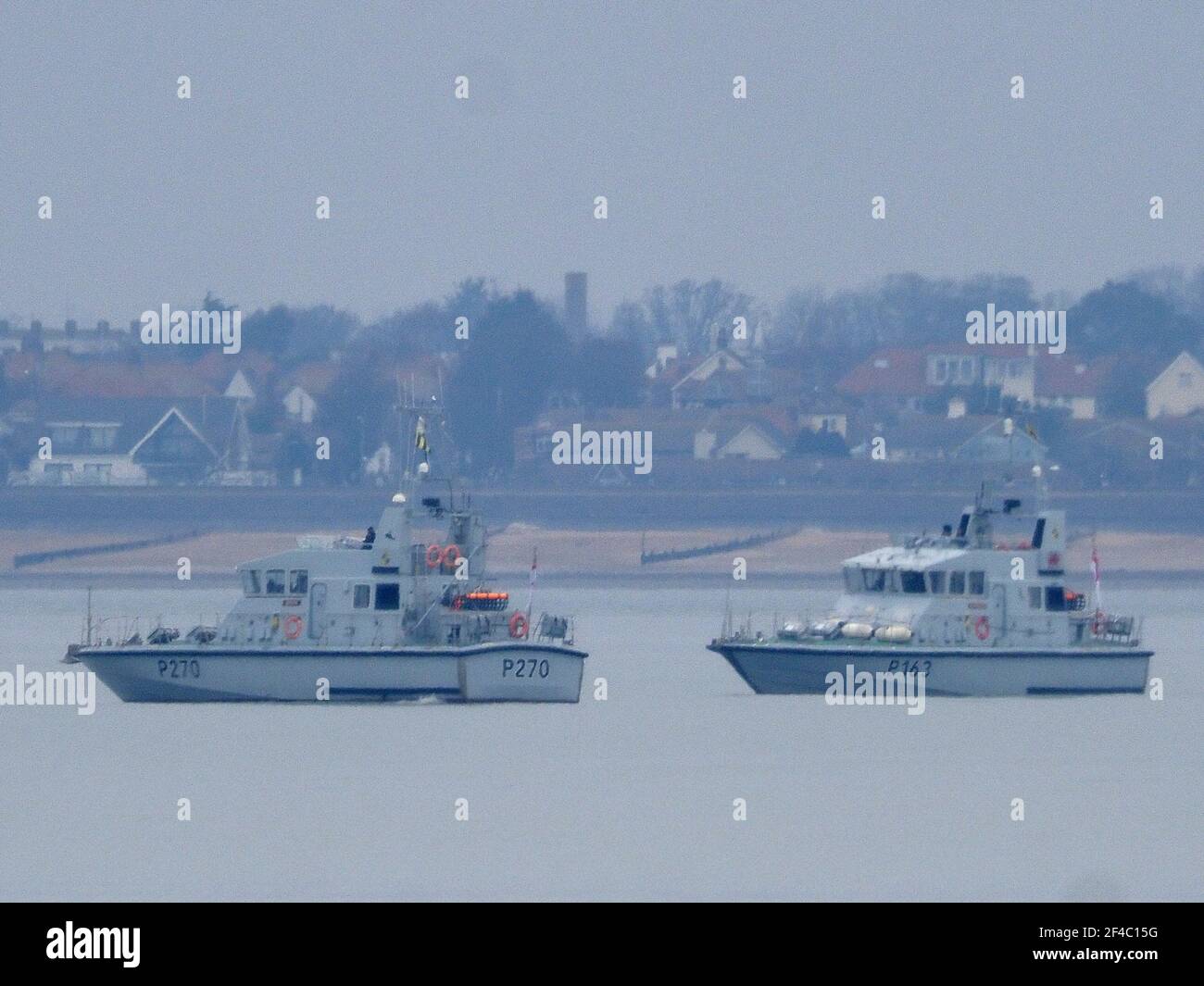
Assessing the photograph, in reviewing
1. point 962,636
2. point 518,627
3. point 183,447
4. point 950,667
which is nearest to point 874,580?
point 962,636

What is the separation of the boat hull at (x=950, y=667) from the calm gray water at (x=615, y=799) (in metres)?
0.87

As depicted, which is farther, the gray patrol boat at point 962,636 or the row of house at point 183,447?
the row of house at point 183,447

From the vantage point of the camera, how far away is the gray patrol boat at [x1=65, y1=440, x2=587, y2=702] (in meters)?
64.0

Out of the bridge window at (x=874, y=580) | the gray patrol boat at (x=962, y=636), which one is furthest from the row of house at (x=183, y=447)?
the gray patrol boat at (x=962, y=636)

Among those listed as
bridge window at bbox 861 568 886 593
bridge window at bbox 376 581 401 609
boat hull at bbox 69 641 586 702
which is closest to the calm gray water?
boat hull at bbox 69 641 586 702

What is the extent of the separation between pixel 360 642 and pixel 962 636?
1280 centimetres

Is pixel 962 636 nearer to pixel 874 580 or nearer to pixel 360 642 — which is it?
pixel 874 580

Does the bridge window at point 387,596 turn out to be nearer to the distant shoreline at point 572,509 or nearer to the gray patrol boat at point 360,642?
the gray patrol boat at point 360,642

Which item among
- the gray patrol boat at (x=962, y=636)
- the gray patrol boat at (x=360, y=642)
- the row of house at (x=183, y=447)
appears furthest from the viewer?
the row of house at (x=183, y=447)

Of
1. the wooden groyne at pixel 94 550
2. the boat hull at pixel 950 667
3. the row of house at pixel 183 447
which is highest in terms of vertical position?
the row of house at pixel 183 447

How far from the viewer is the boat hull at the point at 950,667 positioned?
220 feet

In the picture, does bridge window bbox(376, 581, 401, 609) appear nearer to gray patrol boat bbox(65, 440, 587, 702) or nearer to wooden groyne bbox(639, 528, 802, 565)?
gray patrol boat bbox(65, 440, 587, 702)

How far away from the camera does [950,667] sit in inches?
2648
